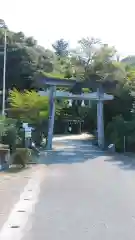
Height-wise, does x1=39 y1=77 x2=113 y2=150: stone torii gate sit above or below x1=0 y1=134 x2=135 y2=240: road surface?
above

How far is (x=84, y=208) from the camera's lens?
11156mm

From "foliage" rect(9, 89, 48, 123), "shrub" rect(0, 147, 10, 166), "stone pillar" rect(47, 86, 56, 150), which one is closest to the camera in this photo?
"shrub" rect(0, 147, 10, 166)

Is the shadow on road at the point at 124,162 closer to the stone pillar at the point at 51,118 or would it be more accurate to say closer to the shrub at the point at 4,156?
the shrub at the point at 4,156

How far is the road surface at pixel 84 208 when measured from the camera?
27.6 feet

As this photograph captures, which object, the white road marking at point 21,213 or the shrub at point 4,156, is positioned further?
the shrub at point 4,156

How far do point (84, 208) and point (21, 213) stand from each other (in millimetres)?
1586

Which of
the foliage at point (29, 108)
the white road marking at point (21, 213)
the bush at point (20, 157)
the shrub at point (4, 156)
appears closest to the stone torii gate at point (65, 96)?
the foliage at point (29, 108)

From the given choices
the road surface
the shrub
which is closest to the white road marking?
the road surface

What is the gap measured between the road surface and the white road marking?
0.10 m

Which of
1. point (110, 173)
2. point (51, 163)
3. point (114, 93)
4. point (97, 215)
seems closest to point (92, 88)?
point (114, 93)

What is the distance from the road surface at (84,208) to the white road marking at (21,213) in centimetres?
10

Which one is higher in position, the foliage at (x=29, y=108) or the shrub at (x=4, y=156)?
the foliage at (x=29, y=108)

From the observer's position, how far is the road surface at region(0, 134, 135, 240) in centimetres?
840

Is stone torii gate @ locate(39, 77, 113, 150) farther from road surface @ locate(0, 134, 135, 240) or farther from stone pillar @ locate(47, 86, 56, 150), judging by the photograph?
road surface @ locate(0, 134, 135, 240)
